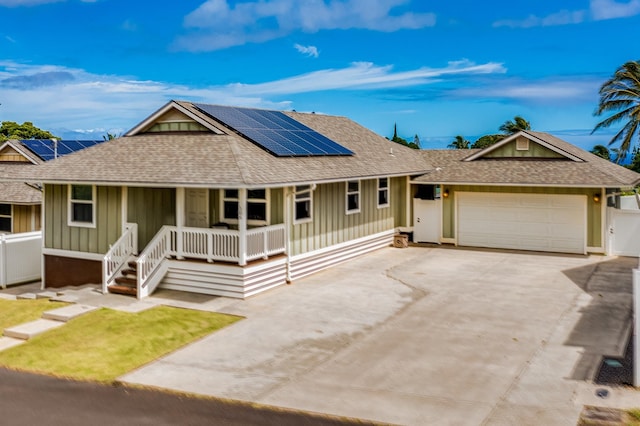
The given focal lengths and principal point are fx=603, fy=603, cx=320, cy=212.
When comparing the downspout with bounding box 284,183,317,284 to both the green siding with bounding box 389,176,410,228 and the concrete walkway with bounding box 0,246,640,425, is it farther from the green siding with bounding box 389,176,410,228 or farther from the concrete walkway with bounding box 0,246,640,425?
the green siding with bounding box 389,176,410,228

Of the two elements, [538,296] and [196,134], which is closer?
[538,296]

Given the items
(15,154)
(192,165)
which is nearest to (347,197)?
Result: (192,165)

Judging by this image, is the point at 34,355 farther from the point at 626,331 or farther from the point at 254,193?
the point at 626,331

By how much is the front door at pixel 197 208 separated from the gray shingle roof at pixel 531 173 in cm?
930

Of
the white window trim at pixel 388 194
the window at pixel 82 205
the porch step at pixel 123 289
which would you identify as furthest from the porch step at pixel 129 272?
the white window trim at pixel 388 194

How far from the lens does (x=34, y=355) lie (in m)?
11.0

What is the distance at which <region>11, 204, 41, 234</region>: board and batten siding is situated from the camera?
71.3ft

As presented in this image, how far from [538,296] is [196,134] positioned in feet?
34.3

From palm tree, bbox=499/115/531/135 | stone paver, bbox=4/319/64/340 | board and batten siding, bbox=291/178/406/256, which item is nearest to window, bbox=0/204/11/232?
stone paver, bbox=4/319/64/340

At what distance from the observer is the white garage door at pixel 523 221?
2083 centimetres

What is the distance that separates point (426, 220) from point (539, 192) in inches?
171

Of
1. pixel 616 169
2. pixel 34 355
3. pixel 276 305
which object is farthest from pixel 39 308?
pixel 616 169

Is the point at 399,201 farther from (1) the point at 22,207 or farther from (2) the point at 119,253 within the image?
(1) the point at 22,207

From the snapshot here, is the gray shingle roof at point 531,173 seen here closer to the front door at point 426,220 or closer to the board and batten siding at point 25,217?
the front door at point 426,220
